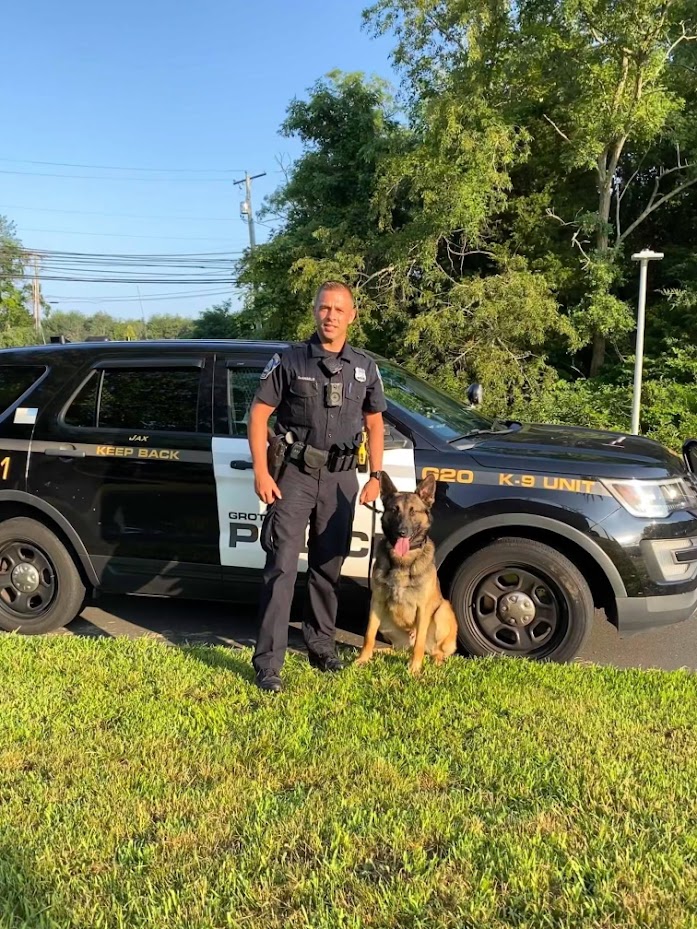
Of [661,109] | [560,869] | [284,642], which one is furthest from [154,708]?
[661,109]

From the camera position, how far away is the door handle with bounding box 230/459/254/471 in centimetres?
399

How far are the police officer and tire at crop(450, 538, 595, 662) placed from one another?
33.5 inches

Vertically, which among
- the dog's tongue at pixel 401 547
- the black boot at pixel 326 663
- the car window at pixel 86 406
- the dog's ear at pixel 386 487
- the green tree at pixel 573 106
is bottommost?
the black boot at pixel 326 663

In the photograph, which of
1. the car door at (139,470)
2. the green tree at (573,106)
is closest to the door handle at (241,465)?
the car door at (139,470)

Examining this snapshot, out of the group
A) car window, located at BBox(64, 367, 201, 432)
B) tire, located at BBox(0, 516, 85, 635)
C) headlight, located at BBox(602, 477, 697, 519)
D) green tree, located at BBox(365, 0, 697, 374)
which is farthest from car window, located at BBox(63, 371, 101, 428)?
green tree, located at BBox(365, 0, 697, 374)

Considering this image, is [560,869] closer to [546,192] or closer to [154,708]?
[154,708]

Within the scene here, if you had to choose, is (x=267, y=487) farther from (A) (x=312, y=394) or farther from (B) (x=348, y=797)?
(B) (x=348, y=797)

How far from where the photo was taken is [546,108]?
1460 cm

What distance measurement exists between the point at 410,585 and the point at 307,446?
88 cm

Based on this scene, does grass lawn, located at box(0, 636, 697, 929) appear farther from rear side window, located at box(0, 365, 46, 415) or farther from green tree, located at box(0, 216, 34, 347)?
green tree, located at box(0, 216, 34, 347)

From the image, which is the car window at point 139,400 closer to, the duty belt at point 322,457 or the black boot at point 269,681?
the duty belt at point 322,457

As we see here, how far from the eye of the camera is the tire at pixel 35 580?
4391 millimetres

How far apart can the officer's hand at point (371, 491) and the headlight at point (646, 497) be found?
48.7 inches

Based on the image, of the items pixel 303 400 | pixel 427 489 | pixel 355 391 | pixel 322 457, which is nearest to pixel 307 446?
pixel 322 457
